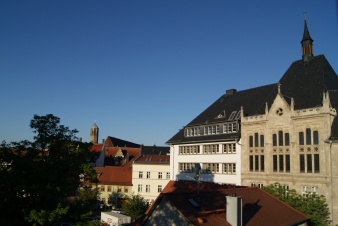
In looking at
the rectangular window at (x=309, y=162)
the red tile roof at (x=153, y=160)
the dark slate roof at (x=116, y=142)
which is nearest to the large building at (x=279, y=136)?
the rectangular window at (x=309, y=162)

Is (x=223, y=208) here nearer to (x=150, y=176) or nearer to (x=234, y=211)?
(x=234, y=211)

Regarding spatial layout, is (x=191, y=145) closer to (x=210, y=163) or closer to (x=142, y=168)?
(x=210, y=163)

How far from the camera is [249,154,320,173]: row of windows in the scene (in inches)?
1372

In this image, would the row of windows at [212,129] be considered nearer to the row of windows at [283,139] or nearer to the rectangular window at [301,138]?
the row of windows at [283,139]

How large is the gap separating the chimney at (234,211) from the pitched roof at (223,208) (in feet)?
1.08

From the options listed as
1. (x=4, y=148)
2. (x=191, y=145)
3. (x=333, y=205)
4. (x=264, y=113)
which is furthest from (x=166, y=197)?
(x=191, y=145)

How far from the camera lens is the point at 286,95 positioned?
135 feet

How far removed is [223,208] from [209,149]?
95.5 ft

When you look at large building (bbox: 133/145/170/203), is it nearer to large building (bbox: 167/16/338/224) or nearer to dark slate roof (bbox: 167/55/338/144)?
large building (bbox: 167/16/338/224)

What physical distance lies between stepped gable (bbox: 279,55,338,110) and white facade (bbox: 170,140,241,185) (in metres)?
9.66

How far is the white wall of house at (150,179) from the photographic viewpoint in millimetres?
59281

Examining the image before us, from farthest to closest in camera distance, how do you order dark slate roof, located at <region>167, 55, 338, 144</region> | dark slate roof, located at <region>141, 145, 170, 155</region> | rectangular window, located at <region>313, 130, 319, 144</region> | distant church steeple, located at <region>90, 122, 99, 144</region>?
distant church steeple, located at <region>90, 122, 99, 144</region>
dark slate roof, located at <region>141, 145, 170, 155</region>
dark slate roof, located at <region>167, 55, 338, 144</region>
rectangular window, located at <region>313, 130, 319, 144</region>

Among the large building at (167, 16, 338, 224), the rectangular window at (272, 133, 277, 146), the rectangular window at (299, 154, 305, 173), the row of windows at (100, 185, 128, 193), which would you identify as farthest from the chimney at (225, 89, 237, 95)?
the row of windows at (100, 185, 128, 193)

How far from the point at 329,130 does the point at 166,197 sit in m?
23.4
